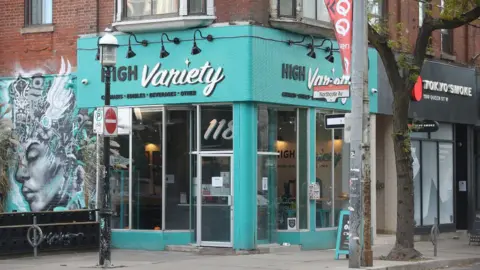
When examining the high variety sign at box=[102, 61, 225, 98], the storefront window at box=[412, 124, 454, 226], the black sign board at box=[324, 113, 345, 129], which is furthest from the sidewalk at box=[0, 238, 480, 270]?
the storefront window at box=[412, 124, 454, 226]

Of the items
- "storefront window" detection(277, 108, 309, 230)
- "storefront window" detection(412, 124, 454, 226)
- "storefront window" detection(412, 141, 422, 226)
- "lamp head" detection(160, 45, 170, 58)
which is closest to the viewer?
"lamp head" detection(160, 45, 170, 58)

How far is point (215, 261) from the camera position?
57.3ft

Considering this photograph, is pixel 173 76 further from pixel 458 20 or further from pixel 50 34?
pixel 458 20

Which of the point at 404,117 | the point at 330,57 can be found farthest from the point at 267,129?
the point at 404,117

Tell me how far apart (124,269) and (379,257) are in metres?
5.79

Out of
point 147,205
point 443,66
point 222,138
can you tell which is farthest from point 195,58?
point 443,66

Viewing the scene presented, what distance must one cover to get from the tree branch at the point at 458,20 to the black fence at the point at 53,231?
8.97 metres

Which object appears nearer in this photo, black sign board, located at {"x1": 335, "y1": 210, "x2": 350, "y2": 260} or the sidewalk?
the sidewalk

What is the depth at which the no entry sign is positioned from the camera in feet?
53.6

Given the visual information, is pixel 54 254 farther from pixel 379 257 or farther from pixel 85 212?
pixel 379 257

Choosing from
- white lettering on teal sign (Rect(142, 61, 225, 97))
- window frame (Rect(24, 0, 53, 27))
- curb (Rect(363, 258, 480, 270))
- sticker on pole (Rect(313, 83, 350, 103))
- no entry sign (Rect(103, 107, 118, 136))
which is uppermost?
window frame (Rect(24, 0, 53, 27))

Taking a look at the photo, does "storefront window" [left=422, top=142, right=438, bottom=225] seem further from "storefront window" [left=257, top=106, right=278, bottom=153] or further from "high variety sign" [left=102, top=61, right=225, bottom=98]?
"high variety sign" [left=102, top=61, right=225, bottom=98]

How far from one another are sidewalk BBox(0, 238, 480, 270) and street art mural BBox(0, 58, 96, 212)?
→ 2.54 meters

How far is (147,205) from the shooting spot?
802 inches
